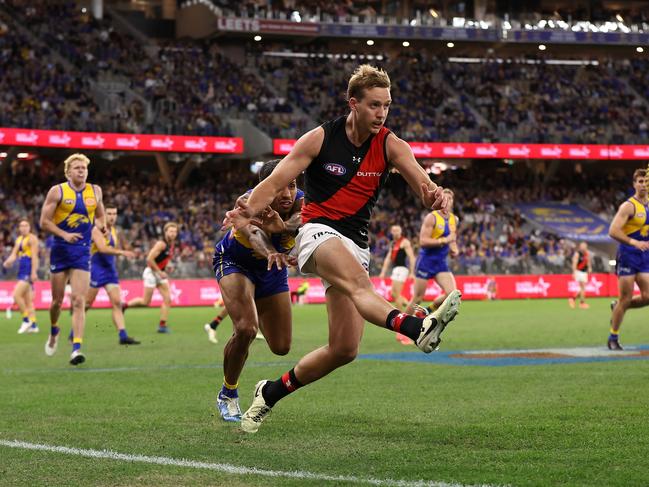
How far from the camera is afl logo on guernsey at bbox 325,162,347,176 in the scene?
782 centimetres

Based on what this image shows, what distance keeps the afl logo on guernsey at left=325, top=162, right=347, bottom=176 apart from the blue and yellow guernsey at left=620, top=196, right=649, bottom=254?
31.8 ft

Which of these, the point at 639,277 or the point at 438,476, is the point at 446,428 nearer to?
the point at 438,476

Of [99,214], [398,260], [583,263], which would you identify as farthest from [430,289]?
[99,214]

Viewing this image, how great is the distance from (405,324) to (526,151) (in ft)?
168

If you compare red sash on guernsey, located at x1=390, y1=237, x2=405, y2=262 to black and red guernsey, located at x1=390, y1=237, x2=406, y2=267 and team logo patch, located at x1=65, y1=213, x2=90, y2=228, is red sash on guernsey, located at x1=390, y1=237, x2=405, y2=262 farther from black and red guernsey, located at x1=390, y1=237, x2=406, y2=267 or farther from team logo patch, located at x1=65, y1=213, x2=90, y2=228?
team logo patch, located at x1=65, y1=213, x2=90, y2=228

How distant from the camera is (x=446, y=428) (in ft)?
27.8

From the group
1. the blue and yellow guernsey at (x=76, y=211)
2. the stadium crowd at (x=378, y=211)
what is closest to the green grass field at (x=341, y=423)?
the blue and yellow guernsey at (x=76, y=211)

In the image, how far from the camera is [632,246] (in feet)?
53.3

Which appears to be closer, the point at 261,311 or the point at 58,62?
the point at 261,311

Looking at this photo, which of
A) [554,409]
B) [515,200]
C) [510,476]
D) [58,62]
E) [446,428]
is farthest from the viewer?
[515,200]

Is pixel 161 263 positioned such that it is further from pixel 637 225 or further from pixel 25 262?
pixel 637 225

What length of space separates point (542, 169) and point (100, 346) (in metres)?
46.6

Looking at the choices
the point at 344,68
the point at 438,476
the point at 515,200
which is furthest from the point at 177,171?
the point at 438,476

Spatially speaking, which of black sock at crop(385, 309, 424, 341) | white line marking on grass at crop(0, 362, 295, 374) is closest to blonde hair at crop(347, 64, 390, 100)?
black sock at crop(385, 309, 424, 341)
